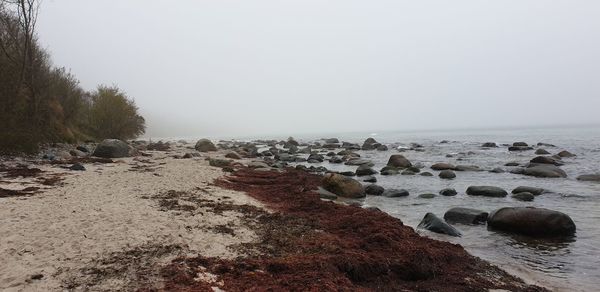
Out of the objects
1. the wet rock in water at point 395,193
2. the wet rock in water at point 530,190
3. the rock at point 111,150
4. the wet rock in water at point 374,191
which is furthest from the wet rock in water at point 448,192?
the rock at point 111,150

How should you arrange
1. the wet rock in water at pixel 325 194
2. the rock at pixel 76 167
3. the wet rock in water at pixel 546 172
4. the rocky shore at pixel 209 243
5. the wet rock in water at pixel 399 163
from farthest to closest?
the wet rock in water at pixel 399 163 < the wet rock in water at pixel 546 172 < the rock at pixel 76 167 < the wet rock in water at pixel 325 194 < the rocky shore at pixel 209 243

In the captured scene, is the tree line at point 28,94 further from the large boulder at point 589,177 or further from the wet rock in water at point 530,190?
the large boulder at point 589,177

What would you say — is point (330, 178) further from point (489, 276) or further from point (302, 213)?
point (489, 276)

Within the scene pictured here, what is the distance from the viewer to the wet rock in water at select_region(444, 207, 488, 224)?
1120 cm

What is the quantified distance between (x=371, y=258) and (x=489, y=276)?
216cm

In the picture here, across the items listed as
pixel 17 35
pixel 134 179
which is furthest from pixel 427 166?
pixel 17 35

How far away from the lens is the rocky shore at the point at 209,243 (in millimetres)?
5691

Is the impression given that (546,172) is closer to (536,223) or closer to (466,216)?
(466,216)

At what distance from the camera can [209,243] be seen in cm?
748

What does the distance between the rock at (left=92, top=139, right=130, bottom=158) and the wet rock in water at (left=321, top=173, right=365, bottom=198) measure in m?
14.4

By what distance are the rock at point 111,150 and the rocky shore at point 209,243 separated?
977cm

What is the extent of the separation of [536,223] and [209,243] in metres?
8.27

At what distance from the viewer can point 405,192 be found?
634 inches

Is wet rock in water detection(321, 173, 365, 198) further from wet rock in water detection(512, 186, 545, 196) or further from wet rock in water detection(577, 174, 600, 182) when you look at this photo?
wet rock in water detection(577, 174, 600, 182)
